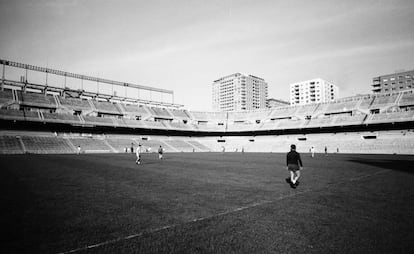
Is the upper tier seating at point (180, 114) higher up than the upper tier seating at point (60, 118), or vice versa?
the upper tier seating at point (180, 114)

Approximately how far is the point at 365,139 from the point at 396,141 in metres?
5.46

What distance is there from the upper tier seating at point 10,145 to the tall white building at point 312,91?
14066cm

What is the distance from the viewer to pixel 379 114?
4956 centimetres

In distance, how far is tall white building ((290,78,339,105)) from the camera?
468 ft

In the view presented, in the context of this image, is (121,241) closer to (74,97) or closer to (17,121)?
(17,121)

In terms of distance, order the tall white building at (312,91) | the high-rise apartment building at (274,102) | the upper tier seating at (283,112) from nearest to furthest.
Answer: the upper tier seating at (283,112) → the tall white building at (312,91) → the high-rise apartment building at (274,102)

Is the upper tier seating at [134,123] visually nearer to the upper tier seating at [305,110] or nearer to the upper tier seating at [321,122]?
the upper tier seating at [321,122]

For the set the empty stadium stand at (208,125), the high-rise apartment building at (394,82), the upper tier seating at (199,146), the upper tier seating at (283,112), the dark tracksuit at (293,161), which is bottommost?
the upper tier seating at (199,146)

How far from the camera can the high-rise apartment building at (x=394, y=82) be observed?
347 ft

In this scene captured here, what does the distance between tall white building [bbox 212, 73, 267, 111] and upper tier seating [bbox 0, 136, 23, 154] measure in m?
131

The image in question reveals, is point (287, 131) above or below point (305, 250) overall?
above

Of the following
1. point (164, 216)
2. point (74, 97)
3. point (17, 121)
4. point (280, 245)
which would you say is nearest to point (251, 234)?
point (280, 245)

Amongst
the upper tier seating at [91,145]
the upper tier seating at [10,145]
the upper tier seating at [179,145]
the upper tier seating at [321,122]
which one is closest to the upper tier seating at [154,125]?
the upper tier seating at [179,145]

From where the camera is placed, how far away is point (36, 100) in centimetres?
5103
